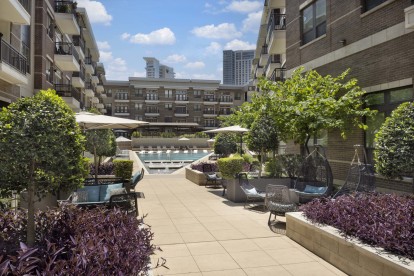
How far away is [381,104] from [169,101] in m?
68.9

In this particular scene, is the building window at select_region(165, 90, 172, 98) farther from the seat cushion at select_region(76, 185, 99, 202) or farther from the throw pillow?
the throw pillow

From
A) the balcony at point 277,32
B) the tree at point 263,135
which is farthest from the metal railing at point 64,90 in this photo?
the tree at point 263,135

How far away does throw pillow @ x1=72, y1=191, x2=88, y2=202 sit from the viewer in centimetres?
832

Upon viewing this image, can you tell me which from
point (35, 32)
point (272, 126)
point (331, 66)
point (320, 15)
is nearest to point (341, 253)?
point (272, 126)

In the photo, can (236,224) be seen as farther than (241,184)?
No

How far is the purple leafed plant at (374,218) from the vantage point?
4.88m

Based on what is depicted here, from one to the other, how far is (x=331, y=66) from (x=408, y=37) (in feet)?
12.7

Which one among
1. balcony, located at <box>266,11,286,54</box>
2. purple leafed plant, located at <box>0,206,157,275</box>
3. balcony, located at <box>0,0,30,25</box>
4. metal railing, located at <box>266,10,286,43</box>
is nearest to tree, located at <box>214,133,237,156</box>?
balcony, located at <box>266,11,286,54</box>

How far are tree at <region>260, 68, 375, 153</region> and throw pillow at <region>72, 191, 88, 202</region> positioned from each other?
7.43m

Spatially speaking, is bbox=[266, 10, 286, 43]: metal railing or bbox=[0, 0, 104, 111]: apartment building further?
bbox=[266, 10, 286, 43]: metal railing

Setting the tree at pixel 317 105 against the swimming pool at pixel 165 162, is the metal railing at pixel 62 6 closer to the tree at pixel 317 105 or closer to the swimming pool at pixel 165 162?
the swimming pool at pixel 165 162

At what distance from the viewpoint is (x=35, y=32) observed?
21.6m

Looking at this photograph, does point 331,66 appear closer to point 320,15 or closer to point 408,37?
point 320,15

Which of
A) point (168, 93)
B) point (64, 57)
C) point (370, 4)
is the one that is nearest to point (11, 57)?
point (64, 57)
